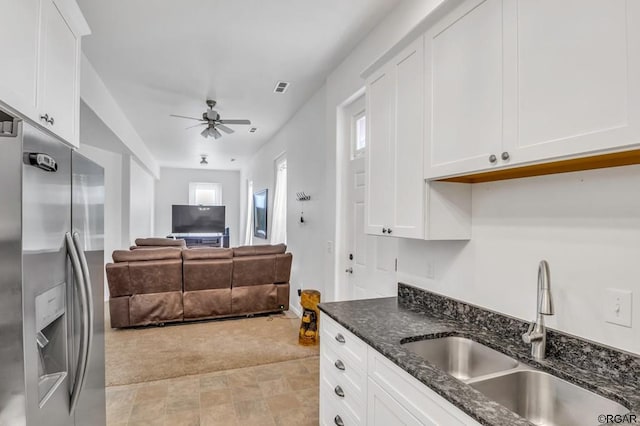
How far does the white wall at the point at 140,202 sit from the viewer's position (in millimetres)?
6250

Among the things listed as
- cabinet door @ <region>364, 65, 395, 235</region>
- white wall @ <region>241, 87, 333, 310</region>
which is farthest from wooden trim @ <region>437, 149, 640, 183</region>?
white wall @ <region>241, 87, 333, 310</region>

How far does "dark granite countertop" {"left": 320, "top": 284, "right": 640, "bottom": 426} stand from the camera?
40.1 inches

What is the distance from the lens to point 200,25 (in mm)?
2658

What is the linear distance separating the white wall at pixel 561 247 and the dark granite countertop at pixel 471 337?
61 millimetres

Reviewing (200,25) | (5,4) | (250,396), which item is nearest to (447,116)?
(5,4)

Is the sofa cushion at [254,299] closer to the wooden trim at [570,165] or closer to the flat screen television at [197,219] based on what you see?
the wooden trim at [570,165]

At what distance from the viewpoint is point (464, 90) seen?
1.48m

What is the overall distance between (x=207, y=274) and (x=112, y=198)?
8.44ft

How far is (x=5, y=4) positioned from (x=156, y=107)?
11.3 feet

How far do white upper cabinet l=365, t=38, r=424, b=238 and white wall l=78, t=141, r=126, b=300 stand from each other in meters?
5.08

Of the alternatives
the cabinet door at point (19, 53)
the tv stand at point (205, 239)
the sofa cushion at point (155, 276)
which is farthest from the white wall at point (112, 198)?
the cabinet door at point (19, 53)

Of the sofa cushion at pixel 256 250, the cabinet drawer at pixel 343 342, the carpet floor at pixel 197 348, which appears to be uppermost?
the sofa cushion at pixel 256 250

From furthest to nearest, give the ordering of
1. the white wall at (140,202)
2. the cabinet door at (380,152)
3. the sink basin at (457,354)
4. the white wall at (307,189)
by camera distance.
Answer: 1. the white wall at (140,202)
2. the white wall at (307,189)
3. the cabinet door at (380,152)
4. the sink basin at (457,354)

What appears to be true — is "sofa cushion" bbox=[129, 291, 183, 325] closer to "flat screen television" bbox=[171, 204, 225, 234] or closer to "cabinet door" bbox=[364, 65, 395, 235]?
"cabinet door" bbox=[364, 65, 395, 235]
